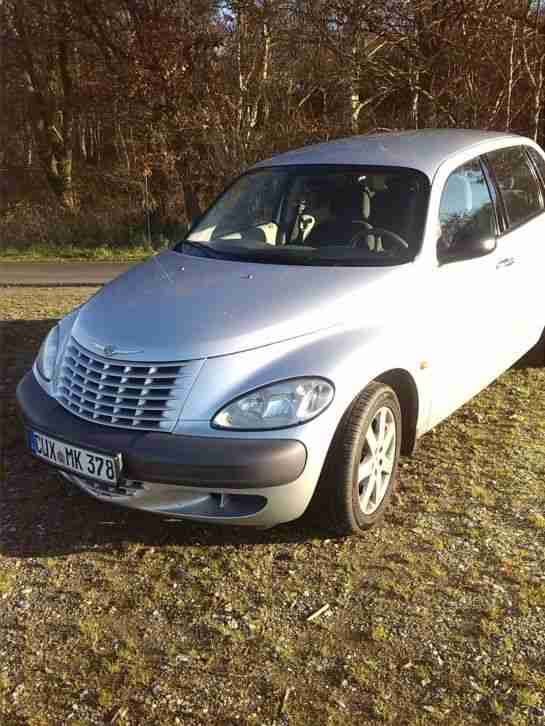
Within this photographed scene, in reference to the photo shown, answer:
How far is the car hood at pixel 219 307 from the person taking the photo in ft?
10.8

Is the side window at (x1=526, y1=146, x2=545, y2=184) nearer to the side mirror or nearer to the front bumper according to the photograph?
the side mirror

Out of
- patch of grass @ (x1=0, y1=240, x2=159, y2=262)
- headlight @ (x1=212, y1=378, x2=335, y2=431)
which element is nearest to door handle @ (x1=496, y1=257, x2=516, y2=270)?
headlight @ (x1=212, y1=378, x2=335, y2=431)

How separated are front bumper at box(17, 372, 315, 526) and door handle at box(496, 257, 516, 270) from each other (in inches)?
82.6

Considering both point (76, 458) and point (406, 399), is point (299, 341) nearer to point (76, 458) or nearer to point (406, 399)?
point (406, 399)

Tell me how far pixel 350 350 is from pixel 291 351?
263mm

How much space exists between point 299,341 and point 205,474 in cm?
73

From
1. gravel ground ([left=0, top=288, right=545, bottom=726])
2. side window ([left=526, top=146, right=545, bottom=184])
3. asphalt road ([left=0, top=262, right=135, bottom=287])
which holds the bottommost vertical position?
asphalt road ([left=0, top=262, right=135, bottom=287])

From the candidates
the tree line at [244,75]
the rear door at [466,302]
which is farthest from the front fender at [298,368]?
the tree line at [244,75]

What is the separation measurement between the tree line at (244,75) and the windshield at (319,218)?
5.34 metres

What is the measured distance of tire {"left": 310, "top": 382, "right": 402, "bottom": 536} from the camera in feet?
10.6

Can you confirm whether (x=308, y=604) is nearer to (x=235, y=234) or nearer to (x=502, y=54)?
(x=235, y=234)

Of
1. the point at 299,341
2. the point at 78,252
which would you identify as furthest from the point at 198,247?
the point at 78,252

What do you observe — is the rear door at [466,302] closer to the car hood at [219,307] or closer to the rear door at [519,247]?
the rear door at [519,247]

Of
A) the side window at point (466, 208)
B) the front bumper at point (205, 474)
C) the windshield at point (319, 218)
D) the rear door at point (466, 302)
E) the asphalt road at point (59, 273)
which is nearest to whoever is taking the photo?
the front bumper at point (205, 474)
